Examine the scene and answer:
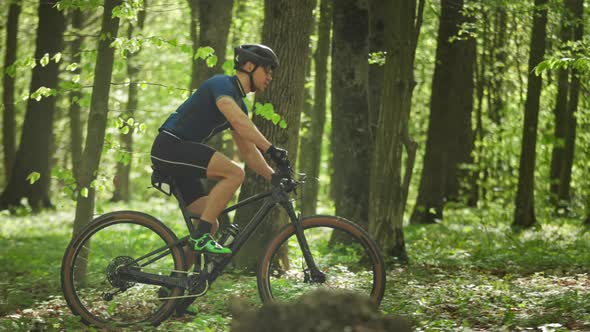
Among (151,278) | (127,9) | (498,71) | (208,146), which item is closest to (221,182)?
(208,146)

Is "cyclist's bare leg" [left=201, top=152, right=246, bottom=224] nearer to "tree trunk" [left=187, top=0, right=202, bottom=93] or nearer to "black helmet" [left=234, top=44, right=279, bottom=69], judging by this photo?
"black helmet" [left=234, top=44, right=279, bottom=69]

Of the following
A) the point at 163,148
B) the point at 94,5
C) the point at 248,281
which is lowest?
the point at 248,281

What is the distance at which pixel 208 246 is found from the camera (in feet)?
19.7

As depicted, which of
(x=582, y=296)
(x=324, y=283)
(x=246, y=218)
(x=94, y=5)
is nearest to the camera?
(x=324, y=283)

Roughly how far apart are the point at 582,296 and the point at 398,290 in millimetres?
1745

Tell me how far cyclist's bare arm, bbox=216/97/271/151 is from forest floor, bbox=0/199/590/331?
4.38ft

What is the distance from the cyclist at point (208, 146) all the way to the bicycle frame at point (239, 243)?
3.9 inches

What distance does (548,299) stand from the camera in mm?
7016

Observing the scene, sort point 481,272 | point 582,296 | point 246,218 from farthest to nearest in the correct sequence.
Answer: point 481,272
point 246,218
point 582,296

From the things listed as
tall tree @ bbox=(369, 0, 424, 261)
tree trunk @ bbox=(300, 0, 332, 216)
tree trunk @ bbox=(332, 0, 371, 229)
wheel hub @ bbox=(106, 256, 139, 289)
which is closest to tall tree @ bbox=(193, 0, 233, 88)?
tree trunk @ bbox=(332, 0, 371, 229)

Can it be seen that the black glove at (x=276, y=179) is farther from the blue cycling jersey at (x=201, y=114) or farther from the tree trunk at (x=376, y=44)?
the tree trunk at (x=376, y=44)

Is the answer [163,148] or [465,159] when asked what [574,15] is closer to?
[465,159]

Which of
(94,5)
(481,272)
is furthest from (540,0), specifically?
(94,5)

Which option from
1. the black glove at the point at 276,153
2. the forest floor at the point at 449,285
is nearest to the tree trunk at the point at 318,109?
the forest floor at the point at 449,285
